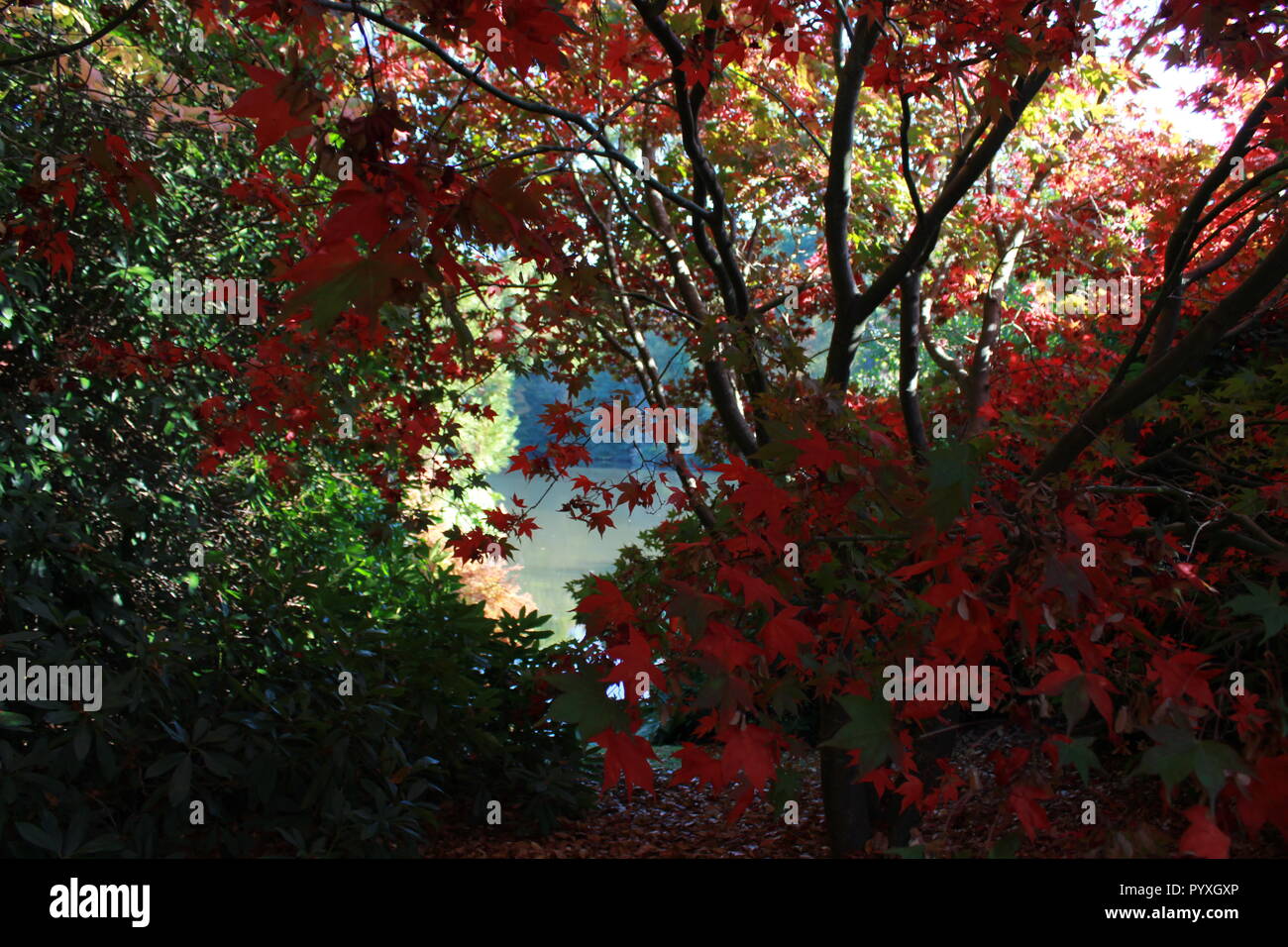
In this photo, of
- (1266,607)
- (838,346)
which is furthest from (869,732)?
(838,346)

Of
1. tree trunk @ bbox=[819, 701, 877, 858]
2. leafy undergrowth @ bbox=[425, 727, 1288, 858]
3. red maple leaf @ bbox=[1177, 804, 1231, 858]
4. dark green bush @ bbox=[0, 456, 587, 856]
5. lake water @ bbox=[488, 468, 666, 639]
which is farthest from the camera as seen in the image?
lake water @ bbox=[488, 468, 666, 639]

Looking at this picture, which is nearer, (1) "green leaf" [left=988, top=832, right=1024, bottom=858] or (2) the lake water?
(1) "green leaf" [left=988, top=832, right=1024, bottom=858]

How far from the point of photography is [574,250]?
353cm

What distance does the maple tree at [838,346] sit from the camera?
148cm

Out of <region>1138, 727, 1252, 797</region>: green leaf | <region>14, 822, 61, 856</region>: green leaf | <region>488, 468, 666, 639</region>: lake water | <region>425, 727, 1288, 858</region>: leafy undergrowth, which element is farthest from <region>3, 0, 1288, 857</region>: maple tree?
<region>488, 468, 666, 639</region>: lake water

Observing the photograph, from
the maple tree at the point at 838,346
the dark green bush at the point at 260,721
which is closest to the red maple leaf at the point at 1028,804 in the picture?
the maple tree at the point at 838,346

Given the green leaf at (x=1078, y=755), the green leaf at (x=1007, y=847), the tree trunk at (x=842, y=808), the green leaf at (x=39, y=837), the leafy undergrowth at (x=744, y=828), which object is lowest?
the leafy undergrowth at (x=744, y=828)

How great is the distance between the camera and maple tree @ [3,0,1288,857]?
1.48 m

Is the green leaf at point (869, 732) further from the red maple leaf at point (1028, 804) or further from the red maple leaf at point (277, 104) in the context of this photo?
the red maple leaf at point (277, 104)

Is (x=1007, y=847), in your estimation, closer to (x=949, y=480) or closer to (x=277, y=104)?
(x=949, y=480)

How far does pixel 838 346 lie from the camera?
337cm

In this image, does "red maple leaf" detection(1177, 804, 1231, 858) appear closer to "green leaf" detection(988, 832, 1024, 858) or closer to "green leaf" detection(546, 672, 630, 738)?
"green leaf" detection(988, 832, 1024, 858)
